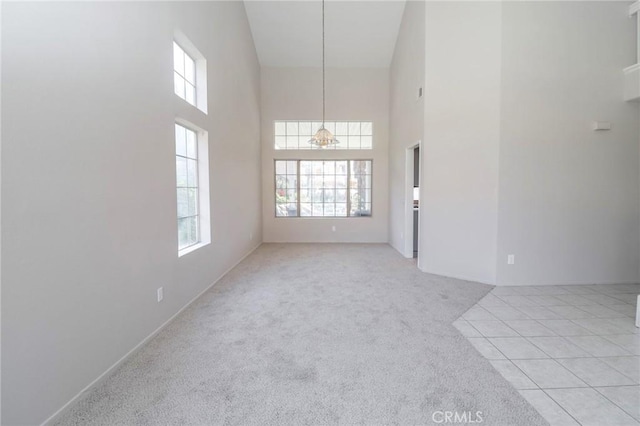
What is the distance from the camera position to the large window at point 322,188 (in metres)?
7.33

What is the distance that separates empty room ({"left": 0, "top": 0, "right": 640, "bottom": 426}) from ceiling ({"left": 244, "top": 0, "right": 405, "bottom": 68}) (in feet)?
0.14

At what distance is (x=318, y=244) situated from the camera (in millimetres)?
7129

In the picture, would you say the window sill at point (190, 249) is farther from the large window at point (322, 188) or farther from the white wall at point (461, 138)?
the large window at point (322, 188)

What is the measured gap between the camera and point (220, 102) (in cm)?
429

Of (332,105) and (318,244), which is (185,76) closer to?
(332,105)

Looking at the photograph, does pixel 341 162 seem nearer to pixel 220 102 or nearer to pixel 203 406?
pixel 220 102

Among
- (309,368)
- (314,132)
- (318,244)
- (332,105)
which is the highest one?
(332,105)

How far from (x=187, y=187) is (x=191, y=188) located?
11 cm

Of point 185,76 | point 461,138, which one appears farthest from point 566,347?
point 185,76

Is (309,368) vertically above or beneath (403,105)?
beneath

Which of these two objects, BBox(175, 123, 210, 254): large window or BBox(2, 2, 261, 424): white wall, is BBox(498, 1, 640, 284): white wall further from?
BBox(2, 2, 261, 424): white wall

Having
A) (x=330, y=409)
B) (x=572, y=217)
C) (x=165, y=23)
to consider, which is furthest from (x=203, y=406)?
(x=572, y=217)

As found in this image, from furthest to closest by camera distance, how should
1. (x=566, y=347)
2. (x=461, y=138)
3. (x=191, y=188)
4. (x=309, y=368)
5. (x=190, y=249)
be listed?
(x=461, y=138) → (x=191, y=188) → (x=190, y=249) → (x=566, y=347) → (x=309, y=368)

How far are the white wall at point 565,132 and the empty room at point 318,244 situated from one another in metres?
0.03
